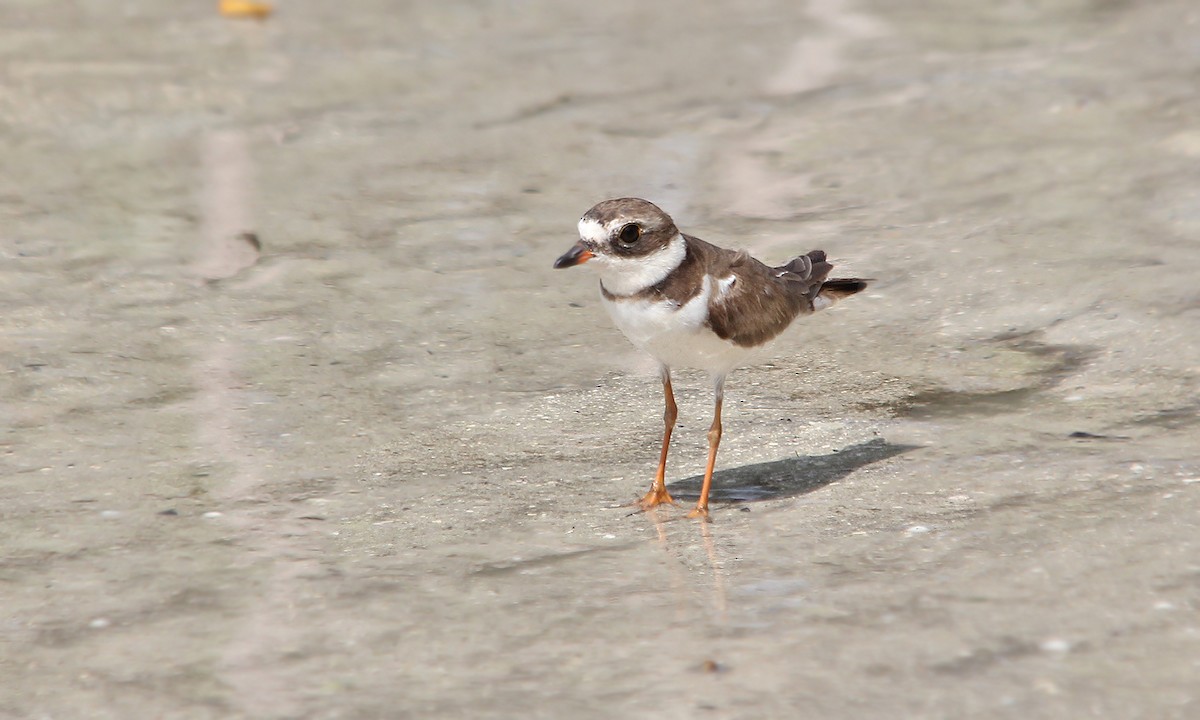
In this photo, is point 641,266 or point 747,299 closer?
point 641,266

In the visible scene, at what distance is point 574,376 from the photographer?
6.75 metres

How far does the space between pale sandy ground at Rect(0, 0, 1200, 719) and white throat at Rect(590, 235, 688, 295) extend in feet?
2.88

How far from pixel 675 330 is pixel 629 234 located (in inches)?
15.6

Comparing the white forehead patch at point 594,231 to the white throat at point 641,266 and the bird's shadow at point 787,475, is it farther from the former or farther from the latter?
the bird's shadow at point 787,475

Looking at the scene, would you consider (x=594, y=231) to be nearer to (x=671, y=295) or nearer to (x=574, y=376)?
(x=671, y=295)

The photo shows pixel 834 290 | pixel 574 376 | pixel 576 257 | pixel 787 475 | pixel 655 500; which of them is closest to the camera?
pixel 576 257

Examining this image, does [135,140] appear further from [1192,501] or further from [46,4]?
[1192,501]

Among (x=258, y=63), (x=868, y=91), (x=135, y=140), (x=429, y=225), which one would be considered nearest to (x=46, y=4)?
(x=258, y=63)

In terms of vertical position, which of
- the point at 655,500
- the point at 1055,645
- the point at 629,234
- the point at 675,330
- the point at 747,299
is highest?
the point at 629,234

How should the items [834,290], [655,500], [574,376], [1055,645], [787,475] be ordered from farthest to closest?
[574,376], [834,290], [787,475], [655,500], [1055,645]

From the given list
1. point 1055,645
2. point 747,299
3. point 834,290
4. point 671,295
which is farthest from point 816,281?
point 1055,645

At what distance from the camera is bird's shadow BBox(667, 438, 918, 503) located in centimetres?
562

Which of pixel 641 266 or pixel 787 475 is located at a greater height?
pixel 641 266

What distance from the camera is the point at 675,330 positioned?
210 inches
